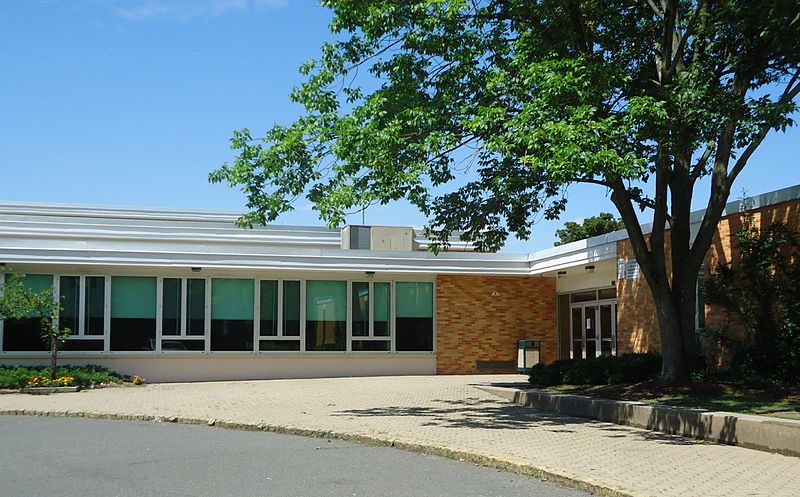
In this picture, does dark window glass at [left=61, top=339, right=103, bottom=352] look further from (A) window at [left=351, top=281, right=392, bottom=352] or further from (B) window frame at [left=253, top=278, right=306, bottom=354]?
(A) window at [left=351, top=281, right=392, bottom=352]

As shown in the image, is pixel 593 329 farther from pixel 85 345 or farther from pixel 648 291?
pixel 85 345

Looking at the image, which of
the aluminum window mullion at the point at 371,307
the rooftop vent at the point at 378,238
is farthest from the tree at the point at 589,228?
the aluminum window mullion at the point at 371,307

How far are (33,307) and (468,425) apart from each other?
1174 centimetres

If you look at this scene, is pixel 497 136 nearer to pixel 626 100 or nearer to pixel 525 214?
pixel 626 100

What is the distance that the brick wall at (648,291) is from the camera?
1693cm

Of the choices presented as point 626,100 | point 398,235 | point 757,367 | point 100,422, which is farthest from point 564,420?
point 398,235

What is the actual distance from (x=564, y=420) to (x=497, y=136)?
4.92 meters

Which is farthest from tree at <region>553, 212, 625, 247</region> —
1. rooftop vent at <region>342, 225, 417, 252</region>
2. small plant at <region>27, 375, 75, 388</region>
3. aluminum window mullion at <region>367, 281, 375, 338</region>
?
small plant at <region>27, 375, 75, 388</region>

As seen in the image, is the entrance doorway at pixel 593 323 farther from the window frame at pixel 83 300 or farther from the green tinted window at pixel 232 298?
the window frame at pixel 83 300

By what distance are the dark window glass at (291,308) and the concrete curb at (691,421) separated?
10.4m

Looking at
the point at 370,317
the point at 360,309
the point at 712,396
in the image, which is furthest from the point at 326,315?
the point at 712,396

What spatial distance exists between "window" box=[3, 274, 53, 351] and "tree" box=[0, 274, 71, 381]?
1.38 meters

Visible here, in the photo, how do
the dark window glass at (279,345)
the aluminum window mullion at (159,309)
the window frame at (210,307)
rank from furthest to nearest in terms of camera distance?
the dark window glass at (279,345) < the aluminum window mullion at (159,309) < the window frame at (210,307)

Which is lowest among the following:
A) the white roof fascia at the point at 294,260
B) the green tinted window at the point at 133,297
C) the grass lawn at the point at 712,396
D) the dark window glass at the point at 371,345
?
the grass lawn at the point at 712,396
